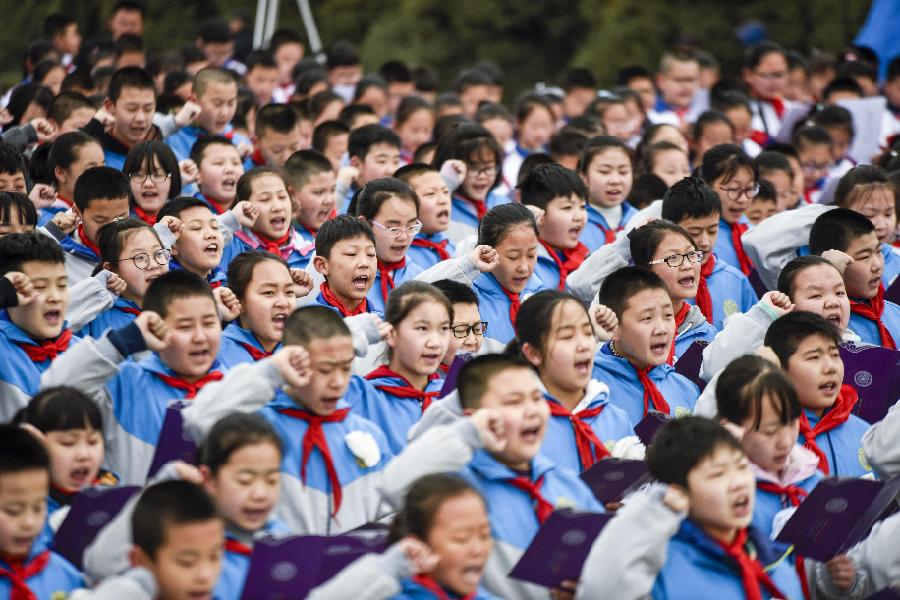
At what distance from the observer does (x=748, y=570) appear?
12.3 feet

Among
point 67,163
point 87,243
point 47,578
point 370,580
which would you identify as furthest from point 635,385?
point 67,163

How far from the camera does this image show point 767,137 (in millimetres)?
10031

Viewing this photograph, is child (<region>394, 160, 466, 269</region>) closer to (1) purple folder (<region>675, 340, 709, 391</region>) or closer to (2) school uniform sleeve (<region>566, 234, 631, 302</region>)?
(2) school uniform sleeve (<region>566, 234, 631, 302</region>)

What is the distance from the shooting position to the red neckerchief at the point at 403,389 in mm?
4730

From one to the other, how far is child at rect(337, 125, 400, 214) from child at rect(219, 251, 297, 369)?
7.91 ft

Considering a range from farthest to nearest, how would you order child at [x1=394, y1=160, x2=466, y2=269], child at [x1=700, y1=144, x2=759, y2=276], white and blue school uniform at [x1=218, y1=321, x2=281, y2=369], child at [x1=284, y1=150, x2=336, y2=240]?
1. child at [x1=700, y1=144, x2=759, y2=276]
2. child at [x1=284, y1=150, x2=336, y2=240]
3. child at [x1=394, y1=160, x2=466, y2=269]
4. white and blue school uniform at [x1=218, y1=321, x2=281, y2=369]

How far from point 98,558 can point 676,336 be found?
272 centimetres

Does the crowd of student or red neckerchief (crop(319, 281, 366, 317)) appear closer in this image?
the crowd of student

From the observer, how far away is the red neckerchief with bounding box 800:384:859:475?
460cm

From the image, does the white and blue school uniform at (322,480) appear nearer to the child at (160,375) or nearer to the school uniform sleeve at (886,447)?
the child at (160,375)

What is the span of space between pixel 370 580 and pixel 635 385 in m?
1.91

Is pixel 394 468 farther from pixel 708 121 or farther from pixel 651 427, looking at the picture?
pixel 708 121

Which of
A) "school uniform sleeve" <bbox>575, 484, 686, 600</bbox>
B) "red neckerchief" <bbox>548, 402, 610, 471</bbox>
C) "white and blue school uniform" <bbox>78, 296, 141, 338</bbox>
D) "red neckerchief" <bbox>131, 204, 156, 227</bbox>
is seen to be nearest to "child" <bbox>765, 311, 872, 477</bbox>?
"red neckerchief" <bbox>548, 402, 610, 471</bbox>

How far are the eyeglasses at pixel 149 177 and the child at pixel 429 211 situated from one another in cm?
105
